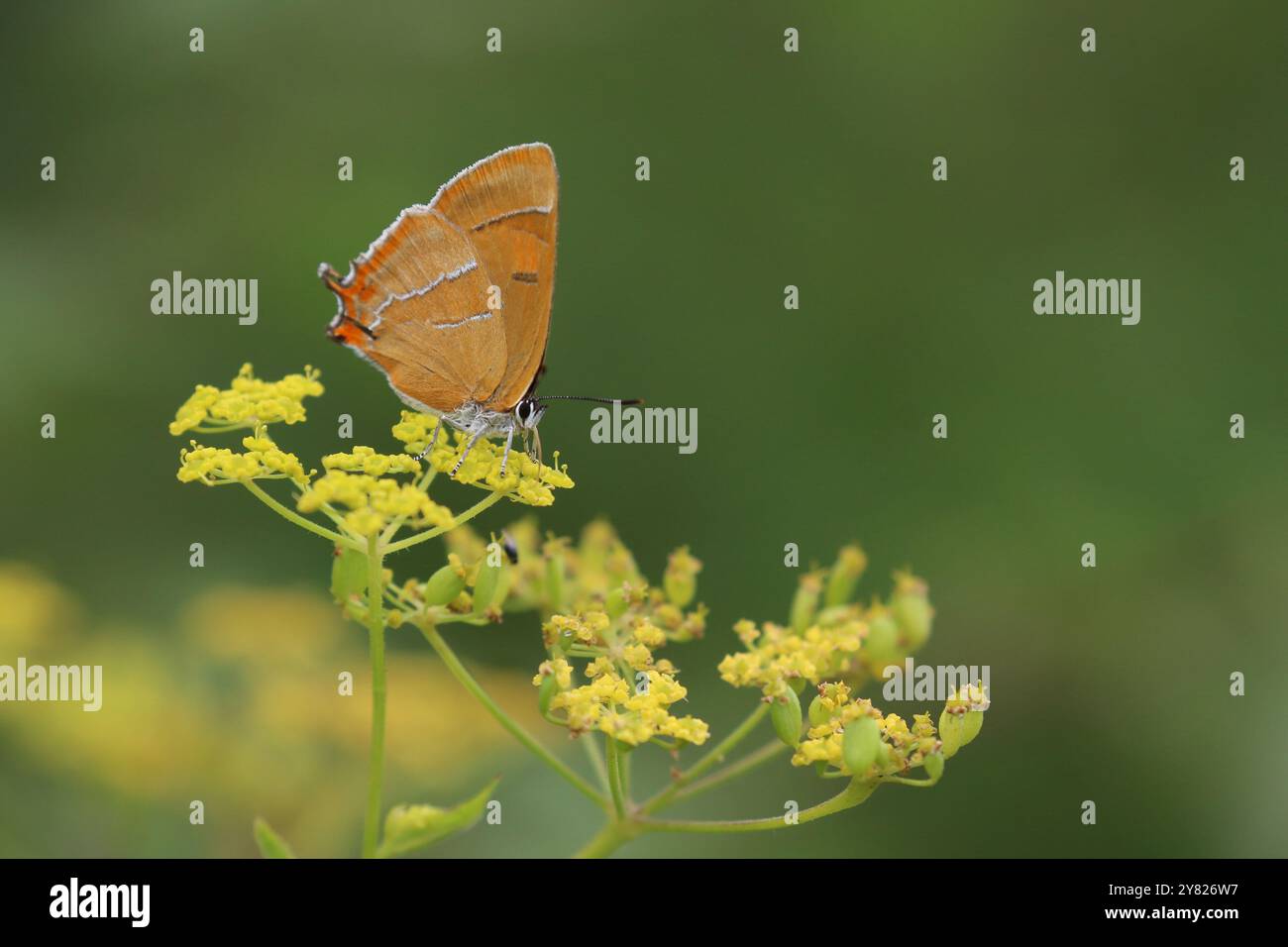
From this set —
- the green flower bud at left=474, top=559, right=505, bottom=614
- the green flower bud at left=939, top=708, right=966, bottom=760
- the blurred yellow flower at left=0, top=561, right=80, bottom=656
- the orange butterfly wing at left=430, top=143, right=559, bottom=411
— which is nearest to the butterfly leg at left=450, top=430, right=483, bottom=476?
the orange butterfly wing at left=430, top=143, right=559, bottom=411

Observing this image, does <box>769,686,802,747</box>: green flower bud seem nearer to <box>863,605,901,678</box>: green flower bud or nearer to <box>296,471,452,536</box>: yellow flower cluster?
<box>863,605,901,678</box>: green flower bud

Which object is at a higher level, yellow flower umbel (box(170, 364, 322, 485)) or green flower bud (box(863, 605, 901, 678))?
yellow flower umbel (box(170, 364, 322, 485))

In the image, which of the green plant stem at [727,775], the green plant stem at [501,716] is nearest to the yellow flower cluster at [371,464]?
the green plant stem at [501,716]

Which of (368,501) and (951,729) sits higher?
(368,501)

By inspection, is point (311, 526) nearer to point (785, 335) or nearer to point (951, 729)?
point (951, 729)

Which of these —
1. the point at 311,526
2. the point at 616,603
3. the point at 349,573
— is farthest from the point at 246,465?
the point at 616,603
